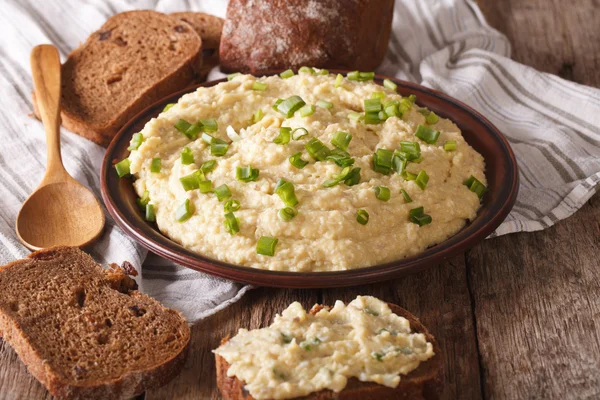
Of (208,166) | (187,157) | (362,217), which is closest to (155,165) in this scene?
(187,157)

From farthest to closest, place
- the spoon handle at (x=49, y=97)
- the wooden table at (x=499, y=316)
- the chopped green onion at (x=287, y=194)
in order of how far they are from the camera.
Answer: the spoon handle at (x=49, y=97) → the chopped green onion at (x=287, y=194) → the wooden table at (x=499, y=316)

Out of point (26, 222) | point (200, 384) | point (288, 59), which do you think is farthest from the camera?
point (288, 59)

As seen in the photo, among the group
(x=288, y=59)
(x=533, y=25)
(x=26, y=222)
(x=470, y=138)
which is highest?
(x=26, y=222)

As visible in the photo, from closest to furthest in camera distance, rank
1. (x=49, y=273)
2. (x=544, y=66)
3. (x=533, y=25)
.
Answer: (x=49, y=273) < (x=544, y=66) < (x=533, y=25)

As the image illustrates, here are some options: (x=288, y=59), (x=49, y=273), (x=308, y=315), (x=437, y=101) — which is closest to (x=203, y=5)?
(x=288, y=59)

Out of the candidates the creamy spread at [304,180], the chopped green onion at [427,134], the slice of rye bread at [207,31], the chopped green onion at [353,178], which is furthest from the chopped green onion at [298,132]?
the slice of rye bread at [207,31]

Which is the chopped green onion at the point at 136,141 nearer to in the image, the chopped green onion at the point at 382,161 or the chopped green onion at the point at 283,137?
the chopped green onion at the point at 283,137

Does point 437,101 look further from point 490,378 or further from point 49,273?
point 49,273
